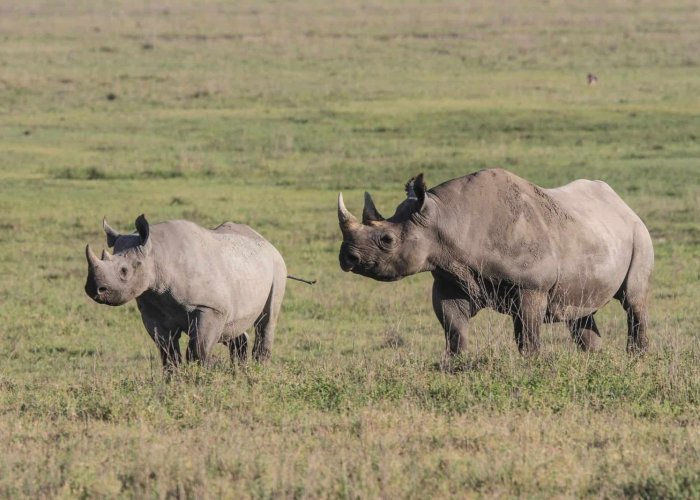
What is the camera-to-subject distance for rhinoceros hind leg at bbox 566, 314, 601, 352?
10695 mm

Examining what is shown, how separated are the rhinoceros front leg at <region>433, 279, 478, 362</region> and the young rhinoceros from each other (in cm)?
154

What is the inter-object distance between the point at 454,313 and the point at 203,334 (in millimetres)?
1685

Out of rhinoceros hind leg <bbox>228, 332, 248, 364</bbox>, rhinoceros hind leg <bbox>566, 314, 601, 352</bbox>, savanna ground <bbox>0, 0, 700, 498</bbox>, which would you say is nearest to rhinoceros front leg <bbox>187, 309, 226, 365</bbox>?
savanna ground <bbox>0, 0, 700, 498</bbox>

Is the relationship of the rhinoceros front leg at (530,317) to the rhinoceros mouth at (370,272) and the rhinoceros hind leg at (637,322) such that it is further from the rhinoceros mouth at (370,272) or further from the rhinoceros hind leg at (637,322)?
the rhinoceros hind leg at (637,322)

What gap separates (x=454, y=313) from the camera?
966 cm

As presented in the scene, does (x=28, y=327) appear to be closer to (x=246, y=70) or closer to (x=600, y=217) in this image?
Answer: (x=600, y=217)

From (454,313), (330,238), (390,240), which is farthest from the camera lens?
(330,238)

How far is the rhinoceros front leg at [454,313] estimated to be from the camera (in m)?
9.62

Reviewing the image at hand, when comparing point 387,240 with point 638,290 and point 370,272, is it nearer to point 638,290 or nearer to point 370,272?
point 370,272

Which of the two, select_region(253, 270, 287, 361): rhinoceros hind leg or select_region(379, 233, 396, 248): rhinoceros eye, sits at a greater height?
select_region(379, 233, 396, 248): rhinoceros eye

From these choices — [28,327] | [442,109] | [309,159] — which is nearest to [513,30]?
[442,109]

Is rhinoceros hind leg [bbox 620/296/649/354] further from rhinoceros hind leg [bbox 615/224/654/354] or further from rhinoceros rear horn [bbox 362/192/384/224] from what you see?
rhinoceros rear horn [bbox 362/192/384/224]

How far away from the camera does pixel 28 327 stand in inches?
549

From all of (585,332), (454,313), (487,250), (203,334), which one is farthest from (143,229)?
(585,332)
